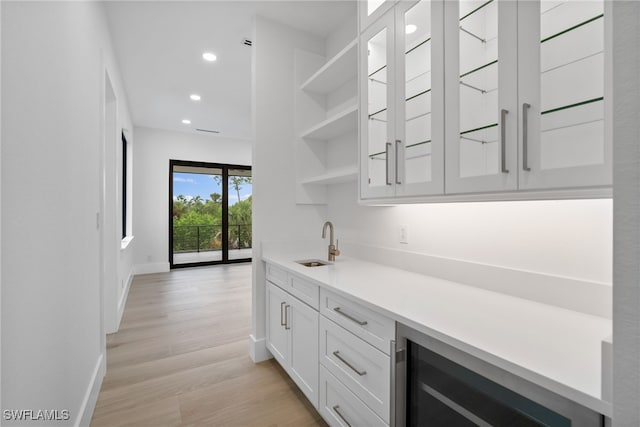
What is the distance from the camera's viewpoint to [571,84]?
90cm

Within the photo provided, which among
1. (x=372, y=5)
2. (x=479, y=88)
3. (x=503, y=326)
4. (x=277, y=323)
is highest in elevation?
(x=372, y=5)

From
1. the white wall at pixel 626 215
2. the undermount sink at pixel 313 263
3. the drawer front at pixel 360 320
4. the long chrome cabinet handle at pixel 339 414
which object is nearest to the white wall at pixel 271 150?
the undermount sink at pixel 313 263

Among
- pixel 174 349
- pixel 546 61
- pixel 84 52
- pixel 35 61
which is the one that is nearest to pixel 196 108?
pixel 84 52

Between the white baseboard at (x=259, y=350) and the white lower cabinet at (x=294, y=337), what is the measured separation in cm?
10

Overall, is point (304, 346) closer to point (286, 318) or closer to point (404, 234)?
point (286, 318)

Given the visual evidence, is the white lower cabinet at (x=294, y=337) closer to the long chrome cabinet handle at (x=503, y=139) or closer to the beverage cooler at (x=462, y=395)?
the beverage cooler at (x=462, y=395)

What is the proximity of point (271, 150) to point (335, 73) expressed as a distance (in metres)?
0.80

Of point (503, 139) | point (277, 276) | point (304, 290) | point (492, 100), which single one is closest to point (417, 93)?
point (492, 100)

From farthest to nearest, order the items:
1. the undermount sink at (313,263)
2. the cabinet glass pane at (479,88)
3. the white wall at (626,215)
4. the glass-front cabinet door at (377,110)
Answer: the undermount sink at (313,263) < the glass-front cabinet door at (377,110) < the cabinet glass pane at (479,88) < the white wall at (626,215)

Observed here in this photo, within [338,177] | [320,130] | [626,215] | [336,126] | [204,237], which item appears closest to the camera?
[626,215]

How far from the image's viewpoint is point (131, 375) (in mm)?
2221

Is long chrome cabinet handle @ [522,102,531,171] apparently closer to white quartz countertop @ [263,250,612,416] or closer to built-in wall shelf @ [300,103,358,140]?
white quartz countertop @ [263,250,612,416]

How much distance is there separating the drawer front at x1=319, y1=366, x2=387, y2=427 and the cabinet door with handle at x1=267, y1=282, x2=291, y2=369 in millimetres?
510

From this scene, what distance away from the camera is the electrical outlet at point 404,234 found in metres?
1.92
